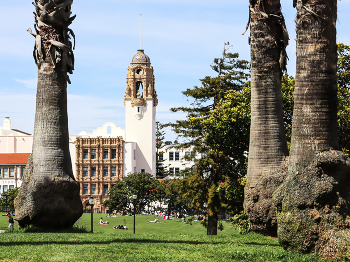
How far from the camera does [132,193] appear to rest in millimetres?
74250

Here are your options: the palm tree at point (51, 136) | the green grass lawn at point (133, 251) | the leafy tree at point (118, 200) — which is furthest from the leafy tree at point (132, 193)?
the green grass lawn at point (133, 251)

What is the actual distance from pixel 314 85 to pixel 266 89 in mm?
3761

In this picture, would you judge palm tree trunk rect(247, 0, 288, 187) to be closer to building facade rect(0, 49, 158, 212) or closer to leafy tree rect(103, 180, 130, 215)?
leafy tree rect(103, 180, 130, 215)

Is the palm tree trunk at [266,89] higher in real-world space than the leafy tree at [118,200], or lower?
higher

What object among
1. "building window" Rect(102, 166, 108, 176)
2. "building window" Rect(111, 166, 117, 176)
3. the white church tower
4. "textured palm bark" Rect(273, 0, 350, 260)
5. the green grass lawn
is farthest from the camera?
the white church tower

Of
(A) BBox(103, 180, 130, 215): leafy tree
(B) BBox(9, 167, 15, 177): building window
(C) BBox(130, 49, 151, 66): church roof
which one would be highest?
(C) BBox(130, 49, 151, 66): church roof

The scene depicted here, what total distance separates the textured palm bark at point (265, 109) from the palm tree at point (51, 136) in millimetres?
5750

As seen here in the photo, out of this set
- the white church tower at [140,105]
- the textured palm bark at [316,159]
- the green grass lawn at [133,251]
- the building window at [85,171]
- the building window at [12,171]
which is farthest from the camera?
the white church tower at [140,105]

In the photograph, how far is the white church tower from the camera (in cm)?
10375

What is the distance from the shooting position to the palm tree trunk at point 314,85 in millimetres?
8602

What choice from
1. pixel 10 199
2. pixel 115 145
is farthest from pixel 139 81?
pixel 10 199

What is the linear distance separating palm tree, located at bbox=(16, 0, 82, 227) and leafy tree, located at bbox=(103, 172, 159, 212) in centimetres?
5799

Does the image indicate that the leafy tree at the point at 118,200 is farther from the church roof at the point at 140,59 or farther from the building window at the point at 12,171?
the church roof at the point at 140,59

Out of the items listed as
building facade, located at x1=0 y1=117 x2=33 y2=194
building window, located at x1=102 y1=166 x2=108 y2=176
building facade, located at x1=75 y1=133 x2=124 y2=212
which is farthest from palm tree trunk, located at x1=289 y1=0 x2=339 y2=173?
building window, located at x1=102 y1=166 x2=108 y2=176
